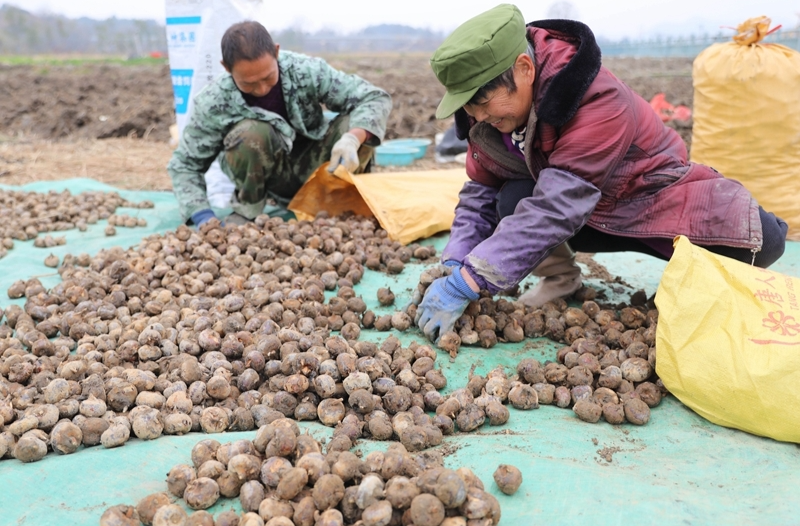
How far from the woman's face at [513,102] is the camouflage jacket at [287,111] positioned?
2.09 m

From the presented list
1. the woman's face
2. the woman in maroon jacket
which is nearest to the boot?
the woman in maroon jacket

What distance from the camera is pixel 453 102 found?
2338 mm

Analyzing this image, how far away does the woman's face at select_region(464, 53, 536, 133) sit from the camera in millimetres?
2363

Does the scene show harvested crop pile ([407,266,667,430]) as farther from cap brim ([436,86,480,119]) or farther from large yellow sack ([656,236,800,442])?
cap brim ([436,86,480,119])

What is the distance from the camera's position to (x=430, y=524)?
4.98 feet

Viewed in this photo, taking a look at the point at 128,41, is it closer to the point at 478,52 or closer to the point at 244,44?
the point at 244,44

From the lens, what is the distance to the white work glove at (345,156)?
418 centimetres

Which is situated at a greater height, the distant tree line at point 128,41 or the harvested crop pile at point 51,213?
the distant tree line at point 128,41

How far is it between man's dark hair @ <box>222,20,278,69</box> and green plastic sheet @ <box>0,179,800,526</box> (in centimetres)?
250

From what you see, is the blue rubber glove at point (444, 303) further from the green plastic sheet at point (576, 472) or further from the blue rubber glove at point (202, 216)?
the blue rubber glove at point (202, 216)

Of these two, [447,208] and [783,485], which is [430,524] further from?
[447,208]

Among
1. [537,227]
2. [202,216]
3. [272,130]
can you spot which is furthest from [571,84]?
[202,216]

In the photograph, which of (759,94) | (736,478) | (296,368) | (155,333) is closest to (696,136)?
(759,94)

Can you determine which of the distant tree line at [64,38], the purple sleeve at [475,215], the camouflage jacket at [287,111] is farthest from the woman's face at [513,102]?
the distant tree line at [64,38]
